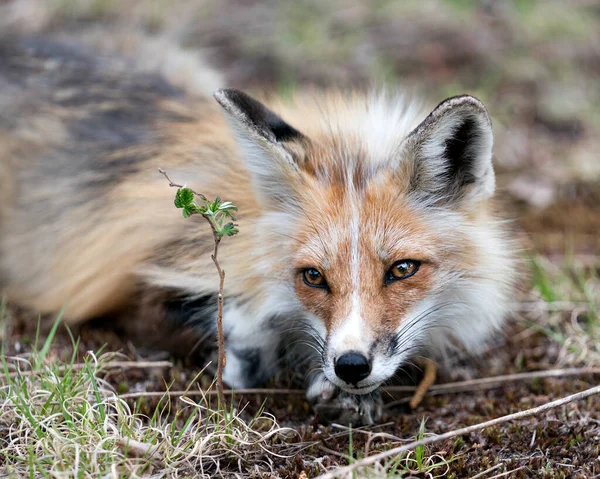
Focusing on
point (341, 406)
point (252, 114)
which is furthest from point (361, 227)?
point (341, 406)

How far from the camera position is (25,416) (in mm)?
3693

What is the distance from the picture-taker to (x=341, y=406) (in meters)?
4.19

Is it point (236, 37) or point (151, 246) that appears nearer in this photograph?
point (151, 246)

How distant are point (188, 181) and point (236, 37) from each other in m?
5.59

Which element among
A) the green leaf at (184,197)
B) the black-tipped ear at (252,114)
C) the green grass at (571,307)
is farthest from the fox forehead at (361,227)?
the green grass at (571,307)

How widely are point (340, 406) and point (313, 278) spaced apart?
804 mm

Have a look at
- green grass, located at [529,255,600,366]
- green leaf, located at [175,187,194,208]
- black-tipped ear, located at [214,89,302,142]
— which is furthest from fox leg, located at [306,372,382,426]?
green grass, located at [529,255,600,366]

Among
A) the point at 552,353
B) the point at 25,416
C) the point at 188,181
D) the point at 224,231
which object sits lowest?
the point at 552,353

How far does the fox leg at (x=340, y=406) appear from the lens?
4195mm

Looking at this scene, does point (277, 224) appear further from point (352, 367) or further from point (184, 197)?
point (352, 367)

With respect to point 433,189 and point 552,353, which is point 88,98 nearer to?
point 433,189

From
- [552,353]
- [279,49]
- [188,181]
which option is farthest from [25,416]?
[279,49]

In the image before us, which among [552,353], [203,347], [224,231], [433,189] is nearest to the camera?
[224,231]

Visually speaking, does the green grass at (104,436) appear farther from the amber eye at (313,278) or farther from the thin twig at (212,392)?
the amber eye at (313,278)
